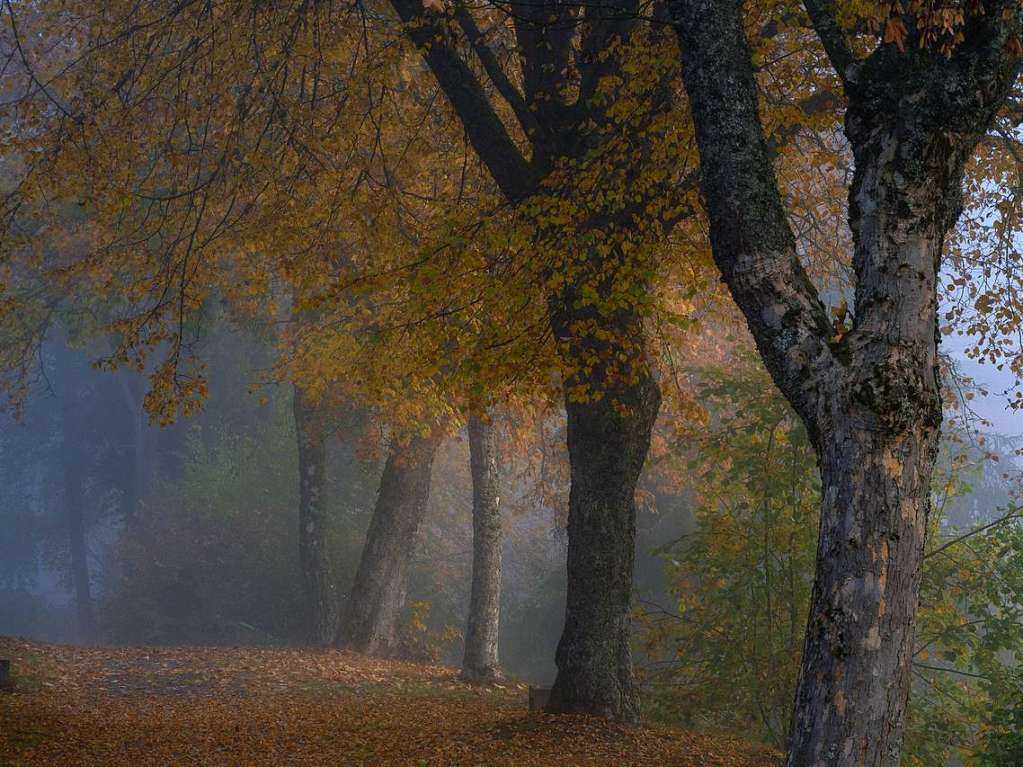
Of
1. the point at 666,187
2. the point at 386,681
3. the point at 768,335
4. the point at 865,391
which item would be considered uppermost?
the point at 666,187

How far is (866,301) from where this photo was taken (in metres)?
5.15

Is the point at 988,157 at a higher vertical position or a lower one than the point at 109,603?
higher

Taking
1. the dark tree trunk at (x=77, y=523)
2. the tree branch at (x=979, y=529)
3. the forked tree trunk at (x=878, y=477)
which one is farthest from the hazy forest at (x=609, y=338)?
the dark tree trunk at (x=77, y=523)

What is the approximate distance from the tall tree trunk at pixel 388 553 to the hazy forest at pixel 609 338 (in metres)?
0.06

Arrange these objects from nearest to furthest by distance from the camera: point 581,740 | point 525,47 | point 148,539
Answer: point 581,740, point 525,47, point 148,539

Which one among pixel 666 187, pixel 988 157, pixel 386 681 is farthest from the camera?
pixel 386 681

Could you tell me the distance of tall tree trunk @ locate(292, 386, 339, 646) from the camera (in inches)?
773

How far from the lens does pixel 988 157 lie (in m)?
11.3

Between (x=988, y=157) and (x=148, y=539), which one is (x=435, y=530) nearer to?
(x=148, y=539)

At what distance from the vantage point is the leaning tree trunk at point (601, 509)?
29.7 ft

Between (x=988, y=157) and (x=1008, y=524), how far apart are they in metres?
4.26

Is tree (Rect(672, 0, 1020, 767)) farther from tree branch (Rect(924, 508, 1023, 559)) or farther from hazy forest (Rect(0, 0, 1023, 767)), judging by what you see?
tree branch (Rect(924, 508, 1023, 559))

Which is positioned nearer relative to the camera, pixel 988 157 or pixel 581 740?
pixel 581 740

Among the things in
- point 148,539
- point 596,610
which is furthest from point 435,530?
point 596,610
